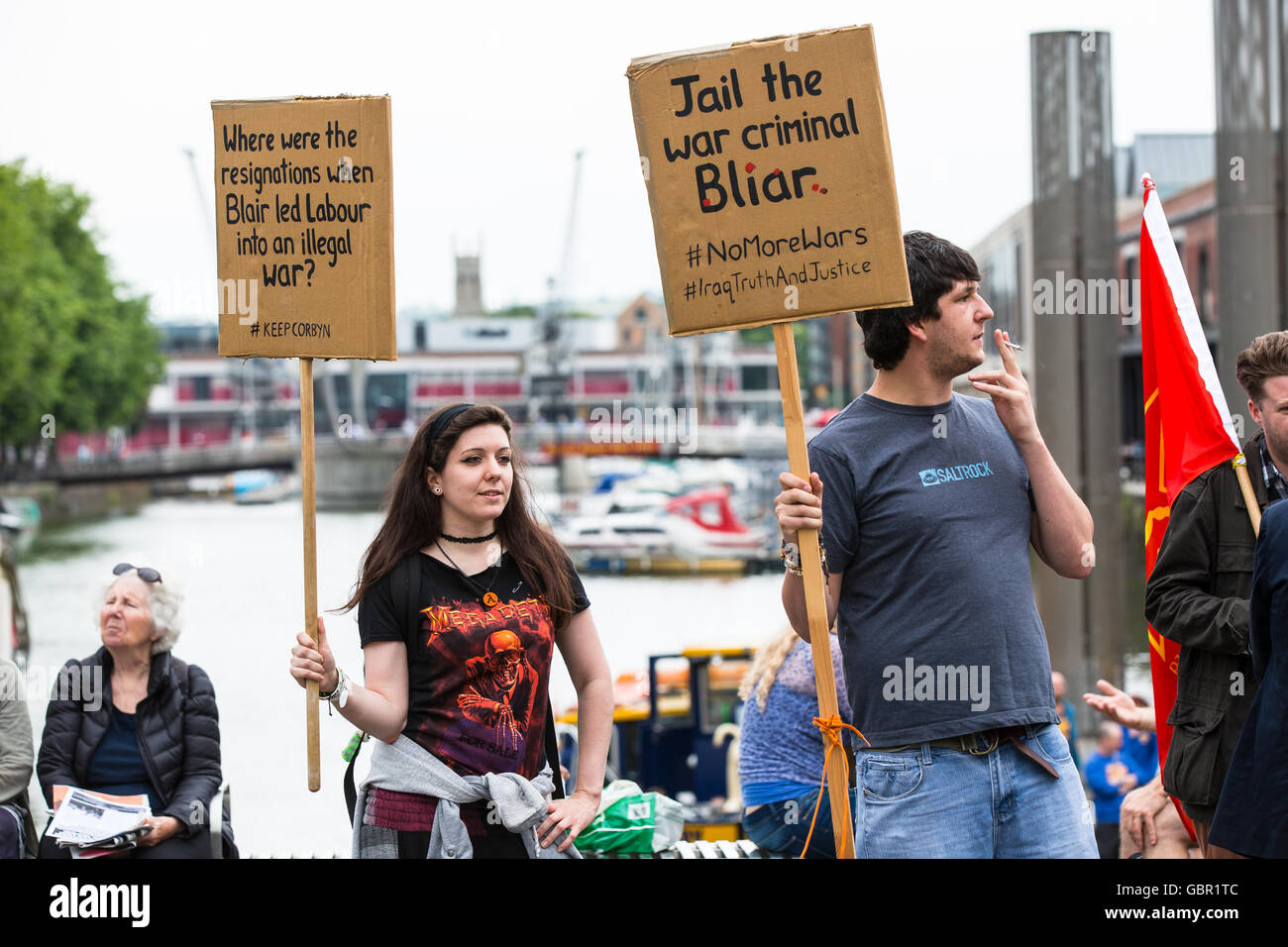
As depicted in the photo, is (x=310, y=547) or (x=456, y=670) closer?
(x=456, y=670)

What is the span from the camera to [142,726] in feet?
14.1

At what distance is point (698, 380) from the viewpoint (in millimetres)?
94188

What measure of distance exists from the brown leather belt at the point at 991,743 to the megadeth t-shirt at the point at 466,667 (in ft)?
3.07

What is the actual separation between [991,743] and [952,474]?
584 millimetres

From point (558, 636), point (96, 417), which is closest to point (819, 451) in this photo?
point (558, 636)

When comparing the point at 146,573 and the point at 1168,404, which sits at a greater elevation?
the point at 1168,404

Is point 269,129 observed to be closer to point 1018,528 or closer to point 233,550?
point 1018,528

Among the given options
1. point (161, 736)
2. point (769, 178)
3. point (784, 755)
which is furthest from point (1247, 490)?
point (161, 736)

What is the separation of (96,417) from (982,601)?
65.5m
